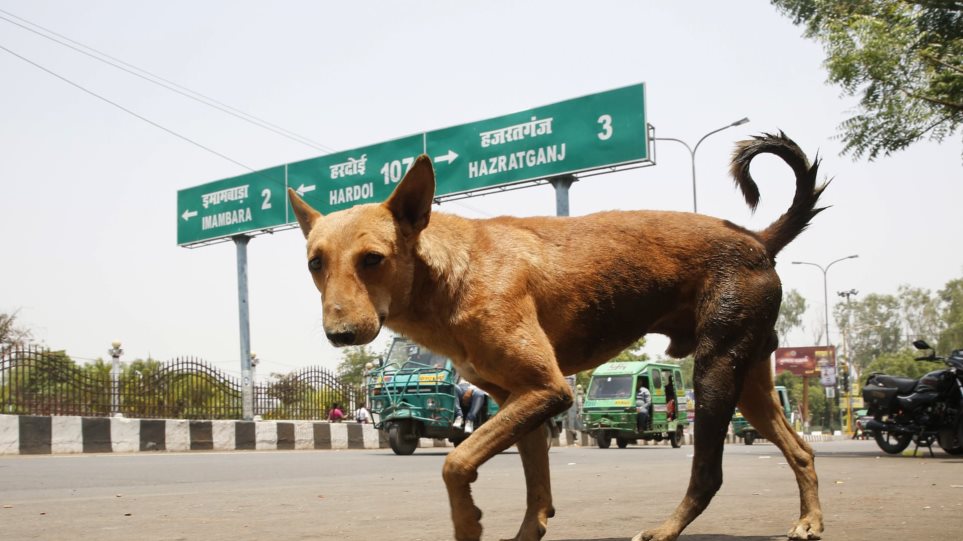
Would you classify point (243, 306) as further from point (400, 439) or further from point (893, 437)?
point (893, 437)

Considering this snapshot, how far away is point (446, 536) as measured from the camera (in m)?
4.60

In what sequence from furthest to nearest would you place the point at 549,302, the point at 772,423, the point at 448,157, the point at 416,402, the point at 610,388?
the point at 610,388, the point at 448,157, the point at 416,402, the point at 772,423, the point at 549,302

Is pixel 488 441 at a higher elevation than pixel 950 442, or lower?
higher

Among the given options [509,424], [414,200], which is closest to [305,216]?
[414,200]

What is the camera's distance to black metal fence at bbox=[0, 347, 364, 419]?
1816 cm

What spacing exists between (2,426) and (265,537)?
12.8 m

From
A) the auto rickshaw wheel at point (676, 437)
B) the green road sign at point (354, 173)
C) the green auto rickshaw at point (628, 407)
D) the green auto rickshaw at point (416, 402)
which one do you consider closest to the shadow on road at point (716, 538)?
the green auto rickshaw at point (416, 402)

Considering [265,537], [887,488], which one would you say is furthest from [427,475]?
[265,537]

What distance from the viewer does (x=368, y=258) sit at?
380 centimetres

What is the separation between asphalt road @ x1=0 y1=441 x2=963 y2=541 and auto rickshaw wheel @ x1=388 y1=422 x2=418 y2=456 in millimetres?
6807

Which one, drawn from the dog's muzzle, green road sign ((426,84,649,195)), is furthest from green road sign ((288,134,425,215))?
the dog's muzzle

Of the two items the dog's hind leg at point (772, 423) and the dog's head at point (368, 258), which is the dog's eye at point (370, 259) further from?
the dog's hind leg at point (772, 423)

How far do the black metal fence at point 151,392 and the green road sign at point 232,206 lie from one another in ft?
17.3

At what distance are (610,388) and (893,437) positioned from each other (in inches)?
470
